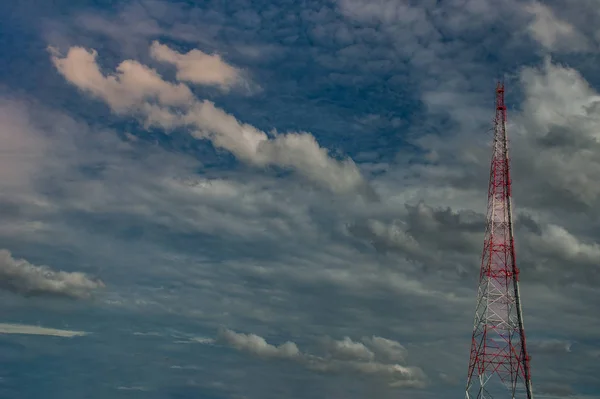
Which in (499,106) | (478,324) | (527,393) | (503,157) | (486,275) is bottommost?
(527,393)

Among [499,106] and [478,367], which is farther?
[499,106]

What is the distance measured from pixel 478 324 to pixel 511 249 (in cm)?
1963

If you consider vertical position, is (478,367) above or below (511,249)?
below

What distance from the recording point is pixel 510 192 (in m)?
171

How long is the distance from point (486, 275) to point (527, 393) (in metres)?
28.7

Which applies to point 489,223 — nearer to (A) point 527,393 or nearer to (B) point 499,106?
(B) point 499,106

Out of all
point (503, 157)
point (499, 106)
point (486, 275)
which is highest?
point (499, 106)

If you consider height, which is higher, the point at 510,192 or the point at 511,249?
the point at 510,192

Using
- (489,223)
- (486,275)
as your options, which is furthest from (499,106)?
(486,275)

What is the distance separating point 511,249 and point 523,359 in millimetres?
25759

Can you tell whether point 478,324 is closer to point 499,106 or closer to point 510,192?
point 510,192

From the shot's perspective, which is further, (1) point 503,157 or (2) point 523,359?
(1) point 503,157

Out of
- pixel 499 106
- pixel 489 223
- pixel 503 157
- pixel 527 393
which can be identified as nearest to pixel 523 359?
pixel 527 393

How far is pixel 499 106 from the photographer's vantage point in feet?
571
